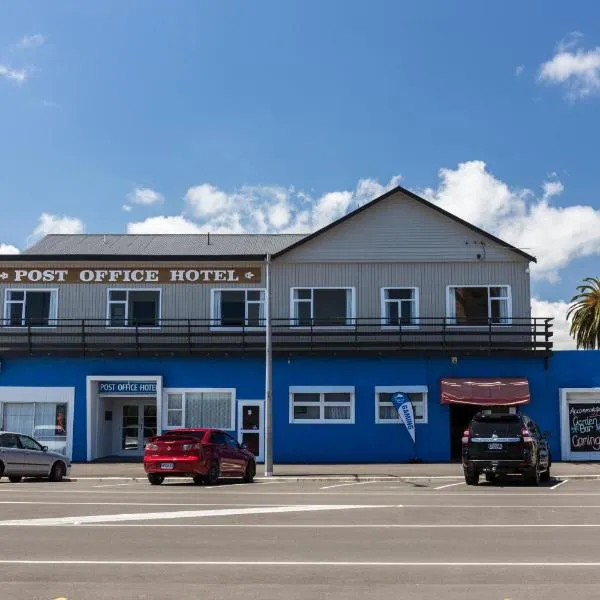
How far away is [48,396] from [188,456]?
1196 cm

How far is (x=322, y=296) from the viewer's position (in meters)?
33.6

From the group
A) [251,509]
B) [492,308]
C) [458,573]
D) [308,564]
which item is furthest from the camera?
[492,308]

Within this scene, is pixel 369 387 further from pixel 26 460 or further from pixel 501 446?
pixel 26 460

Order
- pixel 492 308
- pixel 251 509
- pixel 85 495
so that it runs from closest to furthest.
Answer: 1. pixel 251 509
2. pixel 85 495
3. pixel 492 308

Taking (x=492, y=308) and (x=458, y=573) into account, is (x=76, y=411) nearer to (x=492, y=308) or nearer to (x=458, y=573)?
(x=492, y=308)

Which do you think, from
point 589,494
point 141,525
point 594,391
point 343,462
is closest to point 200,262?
point 343,462

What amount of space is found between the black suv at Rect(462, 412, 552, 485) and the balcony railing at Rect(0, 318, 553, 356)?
9.44 meters

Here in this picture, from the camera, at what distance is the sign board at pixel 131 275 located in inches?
1331

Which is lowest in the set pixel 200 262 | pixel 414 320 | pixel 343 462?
pixel 343 462

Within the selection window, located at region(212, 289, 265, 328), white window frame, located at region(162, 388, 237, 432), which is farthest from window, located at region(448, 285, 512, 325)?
white window frame, located at region(162, 388, 237, 432)

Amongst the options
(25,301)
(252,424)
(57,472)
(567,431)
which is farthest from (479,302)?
(25,301)

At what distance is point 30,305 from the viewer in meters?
34.2

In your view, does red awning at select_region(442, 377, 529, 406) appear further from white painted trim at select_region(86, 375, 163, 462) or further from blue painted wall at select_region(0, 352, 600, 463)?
white painted trim at select_region(86, 375, 163, 462)

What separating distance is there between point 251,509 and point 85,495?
16.8 feet
